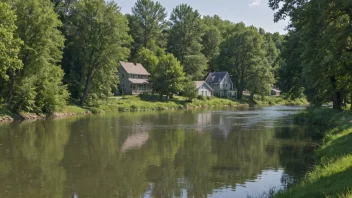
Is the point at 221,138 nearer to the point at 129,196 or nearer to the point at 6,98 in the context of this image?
the point at 129,196

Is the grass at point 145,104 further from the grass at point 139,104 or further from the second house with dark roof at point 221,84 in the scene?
the second house with dark roof at point 221,84

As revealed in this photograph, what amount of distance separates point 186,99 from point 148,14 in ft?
111

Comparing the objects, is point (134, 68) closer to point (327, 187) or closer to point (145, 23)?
point (145, 23)

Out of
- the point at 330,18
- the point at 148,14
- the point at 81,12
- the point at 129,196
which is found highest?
the point at 148,14

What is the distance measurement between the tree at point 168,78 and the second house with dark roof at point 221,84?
24.7 m

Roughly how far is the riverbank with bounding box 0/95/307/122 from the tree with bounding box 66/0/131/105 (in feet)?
9.09

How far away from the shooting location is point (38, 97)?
44312 millimetres

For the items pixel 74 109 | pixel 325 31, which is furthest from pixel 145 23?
pixel 325 31

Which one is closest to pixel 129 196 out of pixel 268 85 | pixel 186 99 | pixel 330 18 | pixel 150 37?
pixel 330 18

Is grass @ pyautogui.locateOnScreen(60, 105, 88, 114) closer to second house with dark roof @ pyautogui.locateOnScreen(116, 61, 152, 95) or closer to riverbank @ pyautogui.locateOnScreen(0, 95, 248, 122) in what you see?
riverbank @ pyautogui.locateOnScreen(0, 95, 248, 122)

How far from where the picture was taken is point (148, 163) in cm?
1852

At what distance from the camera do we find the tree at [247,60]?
93.0 m

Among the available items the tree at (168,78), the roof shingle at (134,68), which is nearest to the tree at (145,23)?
the roof shingle at (134,68)

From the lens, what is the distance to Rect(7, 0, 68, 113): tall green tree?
4169 centimetres
